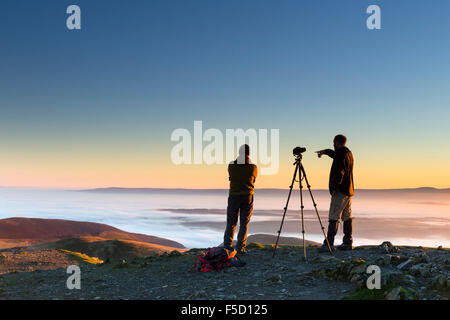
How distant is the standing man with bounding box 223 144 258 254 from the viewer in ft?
40.3

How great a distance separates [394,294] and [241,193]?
6.04 m

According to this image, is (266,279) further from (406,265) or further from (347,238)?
(347,238)

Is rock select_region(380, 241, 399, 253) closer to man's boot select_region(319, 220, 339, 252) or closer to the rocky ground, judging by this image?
the rocky ground

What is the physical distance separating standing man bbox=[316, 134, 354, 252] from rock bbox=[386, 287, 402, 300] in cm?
483

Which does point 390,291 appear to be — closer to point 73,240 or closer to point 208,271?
point 208,271

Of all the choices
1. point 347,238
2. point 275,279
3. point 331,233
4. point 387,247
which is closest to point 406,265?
point 331,233

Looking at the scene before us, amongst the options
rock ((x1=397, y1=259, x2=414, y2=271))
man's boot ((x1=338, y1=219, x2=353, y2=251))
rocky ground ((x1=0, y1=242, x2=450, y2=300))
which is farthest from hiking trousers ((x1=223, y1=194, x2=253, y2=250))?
rock ((x1=397, y1=259, x2=414, y2=271))

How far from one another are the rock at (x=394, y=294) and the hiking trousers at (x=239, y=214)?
5.74 meters

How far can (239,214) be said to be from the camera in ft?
41.8

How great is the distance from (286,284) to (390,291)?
275 centimetres

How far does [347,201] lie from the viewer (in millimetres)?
12477

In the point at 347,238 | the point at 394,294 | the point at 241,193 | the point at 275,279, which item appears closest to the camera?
the point at 394,294
